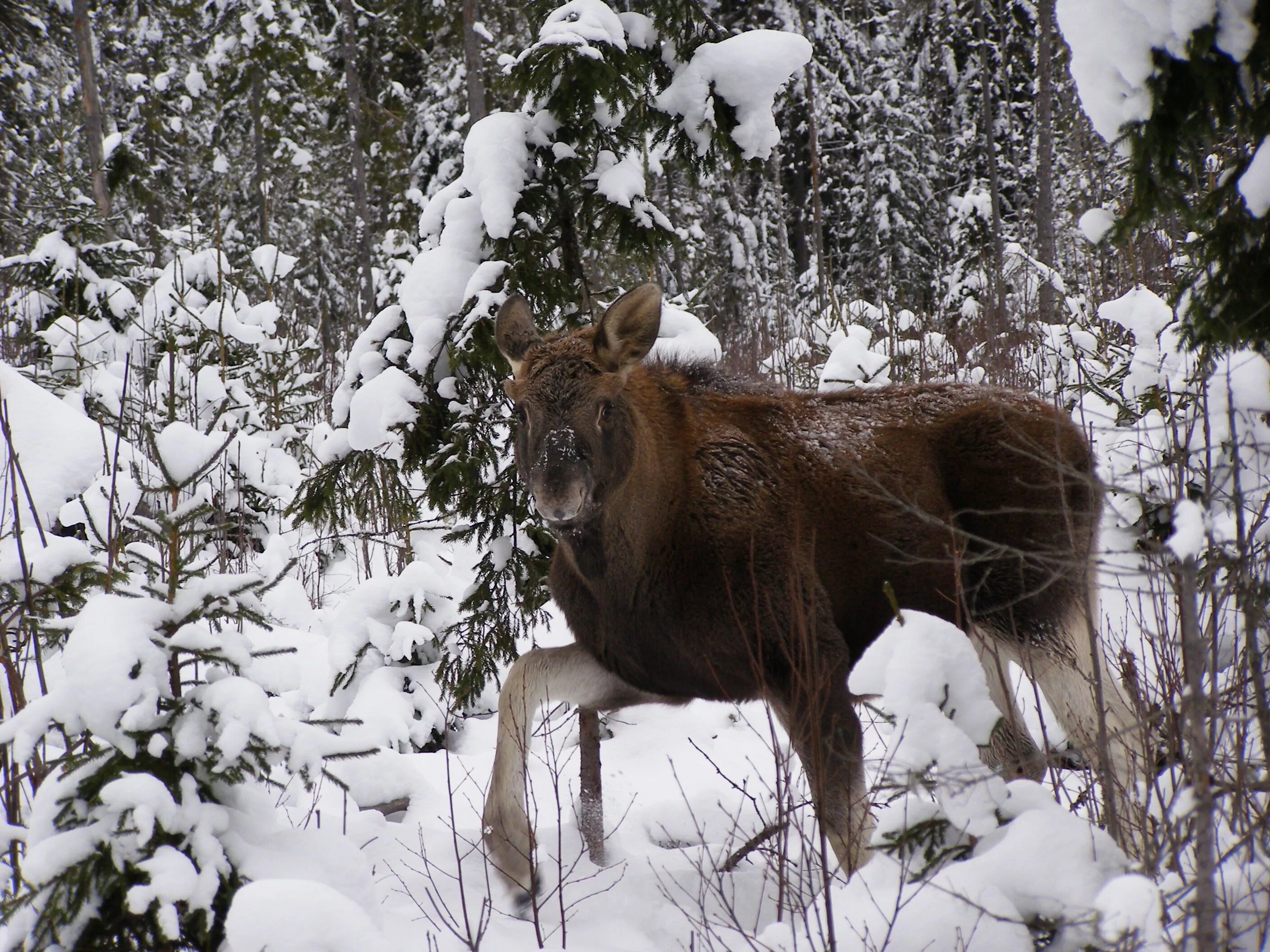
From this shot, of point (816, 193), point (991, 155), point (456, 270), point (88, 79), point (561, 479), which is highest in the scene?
point (88, 79)

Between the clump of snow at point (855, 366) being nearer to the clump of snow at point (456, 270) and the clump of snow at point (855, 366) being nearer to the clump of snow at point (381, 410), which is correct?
the clump of snow at point (456, 270)

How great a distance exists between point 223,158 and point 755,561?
2814cm

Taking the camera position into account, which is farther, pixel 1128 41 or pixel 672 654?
pixel 672 654

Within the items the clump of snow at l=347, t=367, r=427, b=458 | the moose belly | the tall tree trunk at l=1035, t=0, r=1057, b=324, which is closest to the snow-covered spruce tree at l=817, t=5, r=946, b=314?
the tall tree trunk at l=1035, t=0, r=1057, b=324

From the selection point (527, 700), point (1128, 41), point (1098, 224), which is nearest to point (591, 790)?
point (527, 700)

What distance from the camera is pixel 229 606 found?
285 cm

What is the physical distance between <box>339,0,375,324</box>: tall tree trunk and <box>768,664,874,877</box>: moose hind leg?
13934mm

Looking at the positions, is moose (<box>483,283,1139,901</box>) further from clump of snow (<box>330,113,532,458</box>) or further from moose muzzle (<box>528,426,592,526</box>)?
clump of snow (<box>330,113,532,458</box>)

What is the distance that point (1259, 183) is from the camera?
2.58m

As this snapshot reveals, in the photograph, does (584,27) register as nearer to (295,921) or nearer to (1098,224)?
(1098,224)

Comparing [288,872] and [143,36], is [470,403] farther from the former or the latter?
[143,36]

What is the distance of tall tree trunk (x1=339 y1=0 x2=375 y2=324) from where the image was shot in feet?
57.8

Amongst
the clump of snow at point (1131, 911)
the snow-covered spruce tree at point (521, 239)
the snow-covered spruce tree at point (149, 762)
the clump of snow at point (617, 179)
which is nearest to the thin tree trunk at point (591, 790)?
the snow-covered spruce tree at point (521, 239)

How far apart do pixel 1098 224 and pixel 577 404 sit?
213cm
